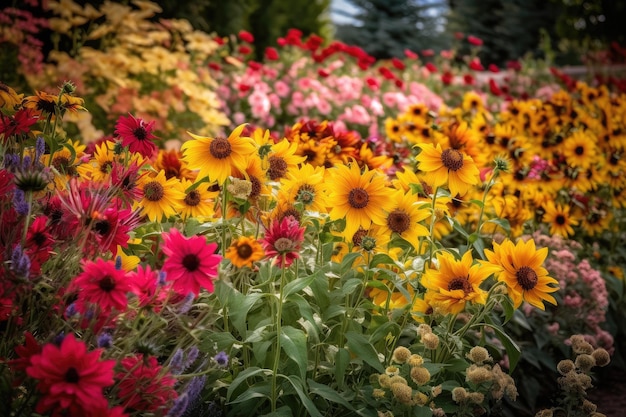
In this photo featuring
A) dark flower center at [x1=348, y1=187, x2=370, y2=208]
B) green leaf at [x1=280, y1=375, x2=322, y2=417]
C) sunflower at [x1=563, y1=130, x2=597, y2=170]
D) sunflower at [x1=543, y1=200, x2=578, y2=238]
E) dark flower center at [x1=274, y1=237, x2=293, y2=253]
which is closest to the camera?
dark flower center at [x1=274, y1=237, x2=293, y2=253]

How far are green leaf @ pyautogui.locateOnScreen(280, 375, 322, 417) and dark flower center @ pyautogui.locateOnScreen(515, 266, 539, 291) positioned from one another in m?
0.63

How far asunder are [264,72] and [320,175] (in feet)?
15.4

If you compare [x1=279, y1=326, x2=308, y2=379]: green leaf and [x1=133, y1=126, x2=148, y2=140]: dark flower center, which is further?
[x1=133, y1=126, x2=148, y2=140]: dark flower center

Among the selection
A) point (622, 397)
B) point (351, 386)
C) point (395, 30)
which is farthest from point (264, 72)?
point (395, 30)

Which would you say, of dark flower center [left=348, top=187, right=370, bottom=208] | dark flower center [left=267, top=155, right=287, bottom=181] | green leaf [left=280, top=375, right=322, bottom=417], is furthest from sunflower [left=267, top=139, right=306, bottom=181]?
green leaf [left=280, top=375, right=322, bottom=417]

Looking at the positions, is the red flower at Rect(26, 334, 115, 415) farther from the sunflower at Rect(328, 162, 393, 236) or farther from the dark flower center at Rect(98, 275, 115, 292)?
the sunflower at Rect(328, 162, 393, 236)

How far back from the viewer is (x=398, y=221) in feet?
6.32

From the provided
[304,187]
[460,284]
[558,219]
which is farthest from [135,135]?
[558,219]

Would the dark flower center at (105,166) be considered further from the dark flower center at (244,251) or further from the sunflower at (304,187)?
the dark flower center at (244,251)

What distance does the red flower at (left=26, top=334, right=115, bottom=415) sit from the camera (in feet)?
3.95

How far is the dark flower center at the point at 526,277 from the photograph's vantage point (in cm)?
178

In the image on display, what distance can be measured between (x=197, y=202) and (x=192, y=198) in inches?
0.8

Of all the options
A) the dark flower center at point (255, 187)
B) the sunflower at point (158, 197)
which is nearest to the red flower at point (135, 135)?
the sunflower at point (158, 197)

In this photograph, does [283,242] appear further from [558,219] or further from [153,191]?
[558,219]
